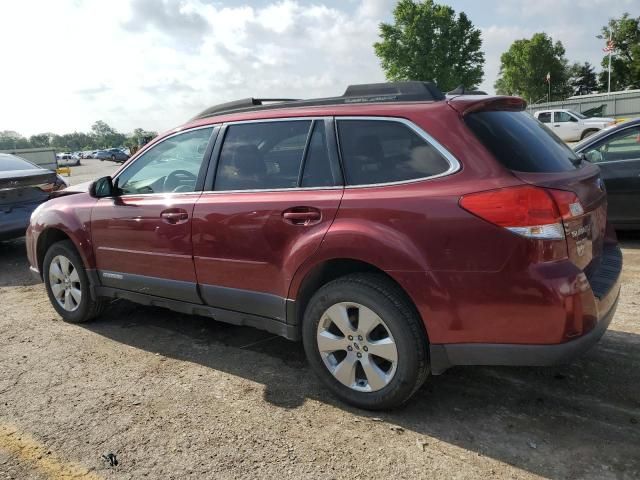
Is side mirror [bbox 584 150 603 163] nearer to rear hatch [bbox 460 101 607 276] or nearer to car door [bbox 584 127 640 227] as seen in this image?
car door [bbox 584 127 640 227]

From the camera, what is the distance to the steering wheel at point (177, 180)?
12.6ft

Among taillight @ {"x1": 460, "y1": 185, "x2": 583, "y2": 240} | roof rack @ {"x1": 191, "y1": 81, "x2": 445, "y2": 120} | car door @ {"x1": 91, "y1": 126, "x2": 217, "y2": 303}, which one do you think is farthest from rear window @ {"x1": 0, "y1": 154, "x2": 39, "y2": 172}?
taillight @ {"x1": 460, "y1": 185, "x2": 583, "y2": 240}

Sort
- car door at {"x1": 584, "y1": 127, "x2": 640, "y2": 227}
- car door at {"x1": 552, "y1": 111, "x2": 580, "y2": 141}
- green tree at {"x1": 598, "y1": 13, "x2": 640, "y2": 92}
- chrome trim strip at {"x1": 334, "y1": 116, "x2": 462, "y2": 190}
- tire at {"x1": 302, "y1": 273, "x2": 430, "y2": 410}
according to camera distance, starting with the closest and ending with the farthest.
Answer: chrome trim strip at {"x1": 334, "y1": 116, "x2": 462, "y2": 190}, tire at {"x1": 302, "y1": 273, "x2": 430, "y2": 410}, car door at {"x1": 584, "y1": 127, "x2": 640, "y2": 227}, car door at {"x1": 552, "y1": 111, "x2": 580, "y2": 141}, green tree at {"x1": 598, "y1": 13, "x2": 640, "y2": 92}

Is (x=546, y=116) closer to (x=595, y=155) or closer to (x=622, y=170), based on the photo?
(x=595, y=155)

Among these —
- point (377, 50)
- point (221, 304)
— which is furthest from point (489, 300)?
point (377, 50)

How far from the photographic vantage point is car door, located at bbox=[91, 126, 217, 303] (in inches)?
149

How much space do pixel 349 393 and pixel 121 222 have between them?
7.50ft

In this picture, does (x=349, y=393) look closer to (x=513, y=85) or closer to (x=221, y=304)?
(x=221, y=304)

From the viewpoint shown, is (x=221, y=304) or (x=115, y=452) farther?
(x=221, y=304)

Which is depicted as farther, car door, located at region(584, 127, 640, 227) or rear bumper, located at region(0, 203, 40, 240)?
rear bumper, located at region(0, 203, 40, 240)

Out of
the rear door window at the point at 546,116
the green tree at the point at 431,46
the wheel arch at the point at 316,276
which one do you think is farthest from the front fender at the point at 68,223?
the green tree at the point at 431,46

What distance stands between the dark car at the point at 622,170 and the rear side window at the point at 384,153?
4225 mm

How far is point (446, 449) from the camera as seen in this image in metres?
2.66

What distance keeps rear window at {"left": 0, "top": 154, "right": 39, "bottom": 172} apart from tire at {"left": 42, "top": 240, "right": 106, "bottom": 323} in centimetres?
389
